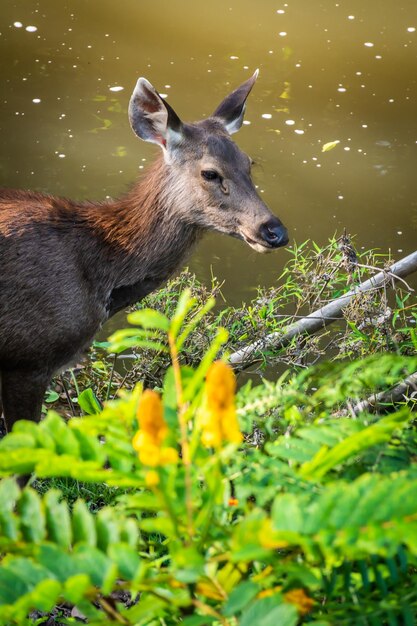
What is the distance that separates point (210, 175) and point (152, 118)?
420mm

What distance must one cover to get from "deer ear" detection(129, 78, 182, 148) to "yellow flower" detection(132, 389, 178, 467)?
10.4ft

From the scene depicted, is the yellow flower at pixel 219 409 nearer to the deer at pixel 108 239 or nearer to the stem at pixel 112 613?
the stem at pixel 112 613

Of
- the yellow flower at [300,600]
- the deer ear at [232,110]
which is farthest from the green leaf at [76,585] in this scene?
the deer ear at [232,110]

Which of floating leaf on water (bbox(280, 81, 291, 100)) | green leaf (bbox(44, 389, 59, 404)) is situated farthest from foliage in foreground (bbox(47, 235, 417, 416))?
floating leaf on water (bbox(280, 81, 291, 100))

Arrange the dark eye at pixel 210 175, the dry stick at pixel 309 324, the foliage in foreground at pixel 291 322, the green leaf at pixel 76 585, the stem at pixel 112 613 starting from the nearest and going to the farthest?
the green leaf at pixel 76 585, the stem at pixel 112 613, the foliage in foreground at pixel 291 322, the dark eye at pixel 210 175, the dry stick at pixel 309 324

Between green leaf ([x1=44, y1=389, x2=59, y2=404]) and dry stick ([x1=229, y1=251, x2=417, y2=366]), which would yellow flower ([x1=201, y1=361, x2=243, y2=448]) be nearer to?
dry stick ([x1=229, y1=251, x2=417, y2=366])

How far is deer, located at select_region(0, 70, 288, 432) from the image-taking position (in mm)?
3973

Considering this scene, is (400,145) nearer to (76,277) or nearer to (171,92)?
(171,92)

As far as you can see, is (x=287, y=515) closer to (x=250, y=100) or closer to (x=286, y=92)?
(x=250, y=100)

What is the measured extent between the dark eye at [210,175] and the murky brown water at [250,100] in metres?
2.56

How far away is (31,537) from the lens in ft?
4.76

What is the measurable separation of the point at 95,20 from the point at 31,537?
10.4m

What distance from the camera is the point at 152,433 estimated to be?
1.30 metres

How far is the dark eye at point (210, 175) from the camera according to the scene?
4328mm
